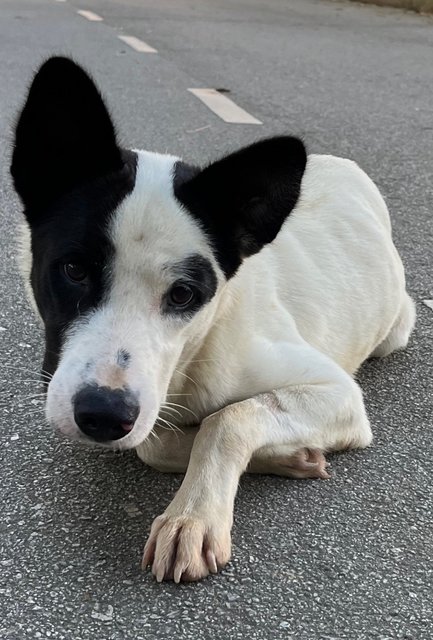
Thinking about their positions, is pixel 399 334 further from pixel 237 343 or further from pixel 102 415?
pixel 102 415

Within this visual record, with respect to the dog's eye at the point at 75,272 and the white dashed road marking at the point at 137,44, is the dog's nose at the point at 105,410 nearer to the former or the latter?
the dog's eye at the point at 75,272

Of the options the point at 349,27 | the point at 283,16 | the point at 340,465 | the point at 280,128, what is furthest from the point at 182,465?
the point at 283,16

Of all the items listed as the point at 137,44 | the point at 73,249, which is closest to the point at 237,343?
the point at 73,249

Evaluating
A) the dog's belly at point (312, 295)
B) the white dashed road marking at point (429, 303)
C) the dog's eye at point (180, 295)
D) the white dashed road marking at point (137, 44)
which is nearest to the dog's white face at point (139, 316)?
the dog's eye at point (180, 295)

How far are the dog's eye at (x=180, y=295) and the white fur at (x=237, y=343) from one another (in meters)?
0.04

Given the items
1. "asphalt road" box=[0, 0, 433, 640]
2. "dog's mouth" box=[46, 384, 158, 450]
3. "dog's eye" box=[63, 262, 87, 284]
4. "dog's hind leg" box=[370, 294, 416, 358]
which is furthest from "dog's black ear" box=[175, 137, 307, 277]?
"dog's hind leg" box=[370, 294, 416, 358]

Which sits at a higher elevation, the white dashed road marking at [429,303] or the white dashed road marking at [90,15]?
the white dashed road marking at [429,303]

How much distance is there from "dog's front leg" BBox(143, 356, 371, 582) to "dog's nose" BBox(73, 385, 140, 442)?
30 centimetres

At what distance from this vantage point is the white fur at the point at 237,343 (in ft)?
7.00

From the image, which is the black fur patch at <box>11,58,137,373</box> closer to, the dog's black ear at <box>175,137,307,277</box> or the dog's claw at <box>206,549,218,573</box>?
the dog's black ear at <box>175,137,307,277</box>

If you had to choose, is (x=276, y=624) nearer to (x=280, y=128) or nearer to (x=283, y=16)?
(x=280, y=128)

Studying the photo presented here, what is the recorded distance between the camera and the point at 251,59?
1045 cm

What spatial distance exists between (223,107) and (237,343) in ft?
17.9

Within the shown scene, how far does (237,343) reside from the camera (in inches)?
105
